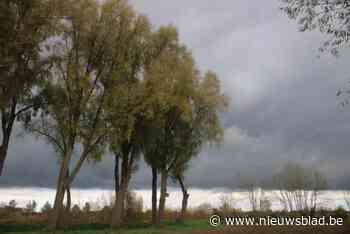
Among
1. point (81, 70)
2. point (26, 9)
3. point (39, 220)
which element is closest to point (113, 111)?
point (81, 70)

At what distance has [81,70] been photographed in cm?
3031

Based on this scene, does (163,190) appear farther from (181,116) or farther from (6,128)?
(6,128)

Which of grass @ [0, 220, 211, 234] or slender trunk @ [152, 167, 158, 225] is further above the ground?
slender trunk @ [152, 167, 158, 225]

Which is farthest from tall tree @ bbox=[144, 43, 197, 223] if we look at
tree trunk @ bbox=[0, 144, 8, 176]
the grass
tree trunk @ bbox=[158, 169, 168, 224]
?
tree trunk @ bbox=[0, 144, 8, 176]

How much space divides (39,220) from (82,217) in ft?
15.4

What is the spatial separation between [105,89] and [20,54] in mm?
7872

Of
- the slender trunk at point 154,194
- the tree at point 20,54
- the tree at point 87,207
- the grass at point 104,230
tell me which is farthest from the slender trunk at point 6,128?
the tree at point 87,207

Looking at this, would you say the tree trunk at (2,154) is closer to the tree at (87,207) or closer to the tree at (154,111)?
the tree at (154,111)

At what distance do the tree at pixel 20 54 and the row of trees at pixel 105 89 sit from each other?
0.21 feet

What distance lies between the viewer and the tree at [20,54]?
22766 mm

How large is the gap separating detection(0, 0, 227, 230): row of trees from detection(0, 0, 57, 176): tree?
0.21ft

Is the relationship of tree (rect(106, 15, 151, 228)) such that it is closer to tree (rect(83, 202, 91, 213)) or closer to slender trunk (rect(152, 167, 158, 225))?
slender trunk (rect(152, 167, 158, 225))

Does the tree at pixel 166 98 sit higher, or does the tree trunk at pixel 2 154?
the tree at pixel 166 98

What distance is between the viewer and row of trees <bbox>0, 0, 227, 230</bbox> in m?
25.4
